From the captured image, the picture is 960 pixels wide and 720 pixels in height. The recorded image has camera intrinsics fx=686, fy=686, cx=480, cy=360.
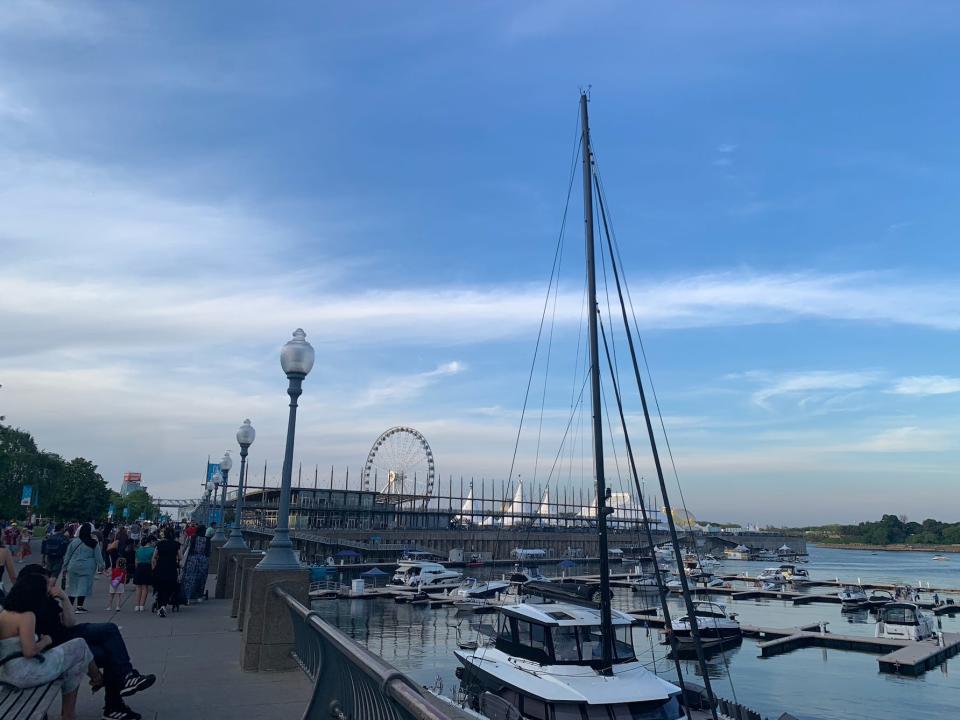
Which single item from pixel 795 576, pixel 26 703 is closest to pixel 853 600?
pixel 795 576

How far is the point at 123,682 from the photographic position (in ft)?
21.6

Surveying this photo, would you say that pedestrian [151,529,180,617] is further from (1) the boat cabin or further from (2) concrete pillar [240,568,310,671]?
(1) the boat cabin

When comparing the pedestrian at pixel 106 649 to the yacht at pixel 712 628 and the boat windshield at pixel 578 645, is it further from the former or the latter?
the yacht at pixel 712 628

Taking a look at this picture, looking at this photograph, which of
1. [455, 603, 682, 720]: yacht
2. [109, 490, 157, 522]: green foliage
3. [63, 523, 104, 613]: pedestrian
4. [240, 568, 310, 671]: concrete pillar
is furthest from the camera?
[109, 490, 157, 522]: green foliage

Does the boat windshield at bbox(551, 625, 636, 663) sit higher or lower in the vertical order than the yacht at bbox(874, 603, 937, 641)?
higher

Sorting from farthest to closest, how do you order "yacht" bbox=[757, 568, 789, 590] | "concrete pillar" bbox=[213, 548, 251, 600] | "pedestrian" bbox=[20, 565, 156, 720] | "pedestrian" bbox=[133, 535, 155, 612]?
1. "yacht" bbox=[757, 568, 789, 590]
2. "concrete pillar" bbox=[213, 548, 251, 600]
3. "pedestrian" bbox=[133, 535, 155, 612]
4. "pedestrian" bbox=[20, 565, 156, 720]

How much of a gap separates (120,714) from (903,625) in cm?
5576

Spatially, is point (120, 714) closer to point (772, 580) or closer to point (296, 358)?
point (296, 358)

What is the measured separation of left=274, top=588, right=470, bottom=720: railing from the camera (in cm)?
353

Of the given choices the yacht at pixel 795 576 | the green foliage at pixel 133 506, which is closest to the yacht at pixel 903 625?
the yacht at pixel 795 576

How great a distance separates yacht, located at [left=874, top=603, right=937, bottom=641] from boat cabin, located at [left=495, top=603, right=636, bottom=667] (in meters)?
40.1

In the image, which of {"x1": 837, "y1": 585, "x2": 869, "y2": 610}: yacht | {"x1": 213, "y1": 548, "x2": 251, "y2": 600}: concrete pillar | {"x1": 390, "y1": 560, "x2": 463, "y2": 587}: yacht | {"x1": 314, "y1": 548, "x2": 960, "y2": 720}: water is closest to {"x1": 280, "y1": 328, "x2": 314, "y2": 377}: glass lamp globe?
{"x1": 213, "y1": 548, "x2": 251, "y2": 600}: concrete pillar

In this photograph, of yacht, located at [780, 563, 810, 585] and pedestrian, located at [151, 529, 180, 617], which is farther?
yacht, located at [780, 563, 810, 585]

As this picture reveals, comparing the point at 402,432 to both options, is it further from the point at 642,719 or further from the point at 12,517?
the point at 642,719
